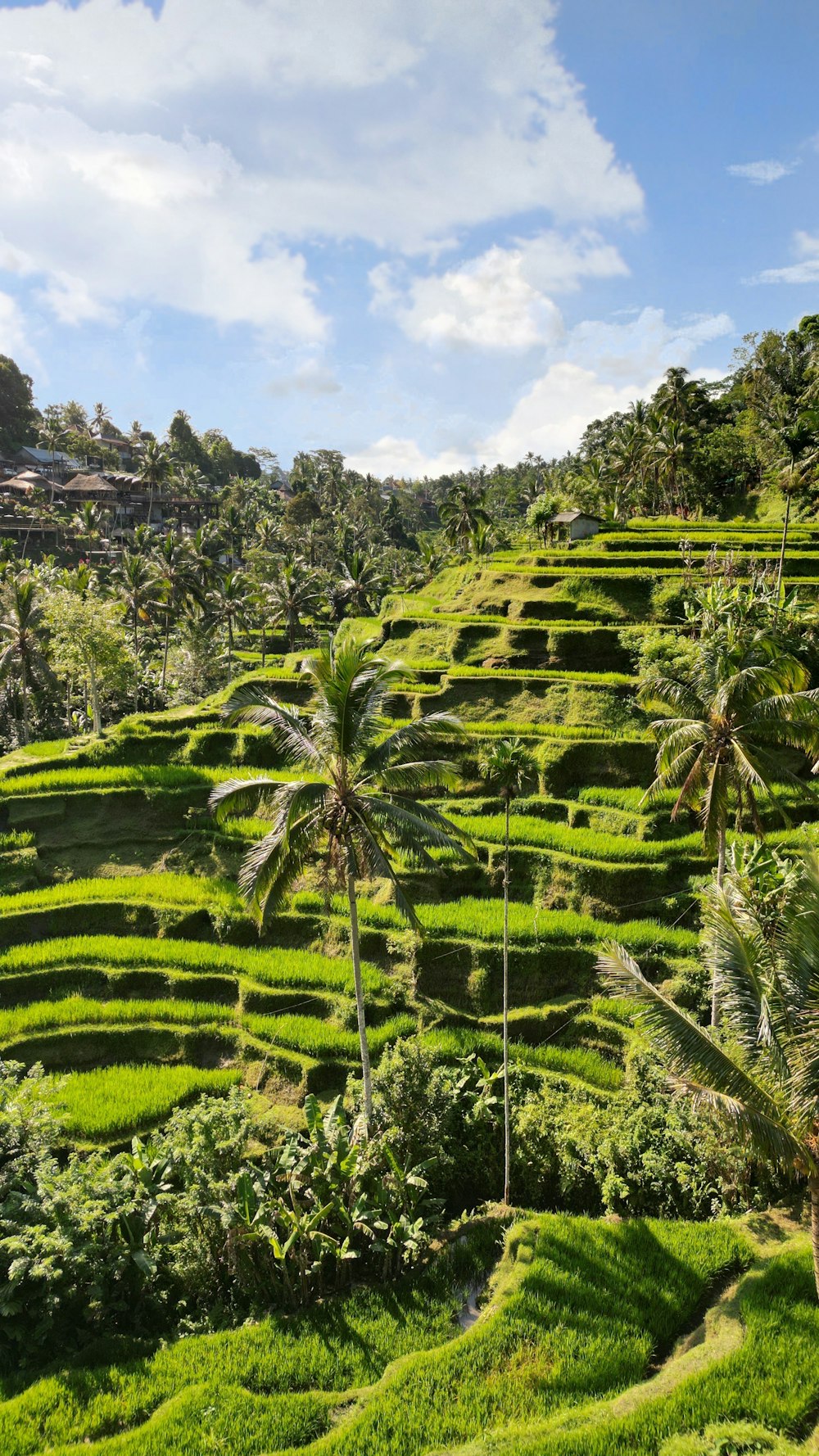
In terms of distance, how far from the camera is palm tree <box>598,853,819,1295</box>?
861cm

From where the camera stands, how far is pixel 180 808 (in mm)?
22656

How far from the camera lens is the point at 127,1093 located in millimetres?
14680

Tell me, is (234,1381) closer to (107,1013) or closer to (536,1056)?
(536,1056)

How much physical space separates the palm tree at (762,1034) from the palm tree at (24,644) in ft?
88.8

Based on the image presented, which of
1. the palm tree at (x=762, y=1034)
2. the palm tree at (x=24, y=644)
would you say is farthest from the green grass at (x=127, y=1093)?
the palm tree at (x=24, y=644)

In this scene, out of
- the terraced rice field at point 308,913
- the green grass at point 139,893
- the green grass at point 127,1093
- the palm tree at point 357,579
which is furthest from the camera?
the palm tree at point 357,579

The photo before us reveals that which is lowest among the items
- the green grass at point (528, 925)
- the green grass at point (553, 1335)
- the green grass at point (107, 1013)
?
the green grass at point (553, 1335)

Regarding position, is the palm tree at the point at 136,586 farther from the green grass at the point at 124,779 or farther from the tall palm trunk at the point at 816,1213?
the tall palm trunk at the point at 816,1213

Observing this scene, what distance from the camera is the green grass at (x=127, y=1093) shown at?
1387cm

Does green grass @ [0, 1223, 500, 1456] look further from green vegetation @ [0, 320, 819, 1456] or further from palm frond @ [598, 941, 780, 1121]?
palm frond @ [598, 941, 780, 1121]

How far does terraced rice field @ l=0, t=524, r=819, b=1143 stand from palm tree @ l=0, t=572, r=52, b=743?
6844mm

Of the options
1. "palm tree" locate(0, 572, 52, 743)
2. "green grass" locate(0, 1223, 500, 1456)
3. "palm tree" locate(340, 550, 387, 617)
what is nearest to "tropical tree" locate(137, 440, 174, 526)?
"palm tree" locate(340, 550, 387, 617)

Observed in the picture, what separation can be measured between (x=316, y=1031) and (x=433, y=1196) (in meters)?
4.09

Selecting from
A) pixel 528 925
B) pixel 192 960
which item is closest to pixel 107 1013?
pixel 192 960
